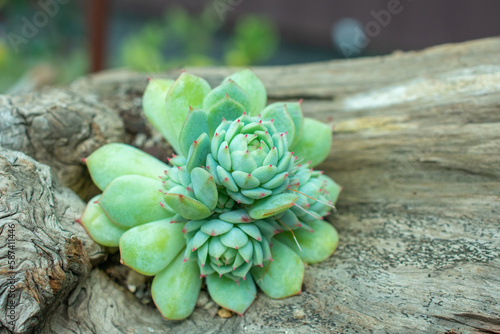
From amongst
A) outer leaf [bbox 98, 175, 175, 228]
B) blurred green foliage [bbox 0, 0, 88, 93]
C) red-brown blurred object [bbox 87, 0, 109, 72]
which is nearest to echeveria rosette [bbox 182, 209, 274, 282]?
outer leaf [bbox 98, 175, 175, 228]

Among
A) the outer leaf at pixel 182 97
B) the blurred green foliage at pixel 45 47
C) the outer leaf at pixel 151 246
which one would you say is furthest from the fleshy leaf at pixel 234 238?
the blurred green foliage at pixel 45 47

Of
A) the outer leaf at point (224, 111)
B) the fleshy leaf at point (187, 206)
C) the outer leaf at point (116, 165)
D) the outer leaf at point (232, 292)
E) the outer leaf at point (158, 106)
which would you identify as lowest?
the outer leaf at point (232, 292)

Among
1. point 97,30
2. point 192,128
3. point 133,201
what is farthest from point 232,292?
point 97,30

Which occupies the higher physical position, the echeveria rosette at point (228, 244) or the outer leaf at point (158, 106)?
the outer leaf at point (158, 106)

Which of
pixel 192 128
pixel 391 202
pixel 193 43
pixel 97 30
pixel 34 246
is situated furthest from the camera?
pixel 193 43

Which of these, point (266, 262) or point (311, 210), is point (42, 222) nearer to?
point (266, 262)

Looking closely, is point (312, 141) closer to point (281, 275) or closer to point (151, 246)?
point (281, 275)

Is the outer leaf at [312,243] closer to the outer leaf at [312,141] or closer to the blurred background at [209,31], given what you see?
the outer leaf at [312,141]

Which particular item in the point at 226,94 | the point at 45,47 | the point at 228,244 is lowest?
the point at 45,47
